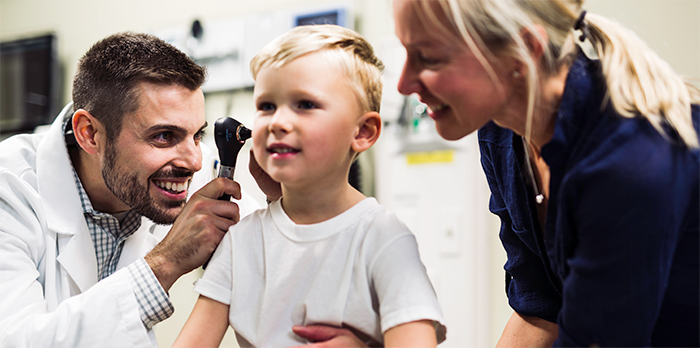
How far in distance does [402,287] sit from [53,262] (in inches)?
39.2

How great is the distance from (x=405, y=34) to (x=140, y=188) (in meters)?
0.94

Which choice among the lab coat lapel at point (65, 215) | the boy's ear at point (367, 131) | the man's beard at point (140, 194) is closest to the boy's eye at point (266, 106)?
the boy's ear at point (367, 131)

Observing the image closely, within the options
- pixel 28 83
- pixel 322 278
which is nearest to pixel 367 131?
pixel 322 278

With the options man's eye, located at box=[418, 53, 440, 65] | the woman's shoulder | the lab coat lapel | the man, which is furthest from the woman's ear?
the lab coat lapel

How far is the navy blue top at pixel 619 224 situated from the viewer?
68 centimetres

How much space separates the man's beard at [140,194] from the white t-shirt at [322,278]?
21.5 inches

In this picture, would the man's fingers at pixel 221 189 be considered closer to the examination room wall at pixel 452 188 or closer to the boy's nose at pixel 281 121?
the boy's nose at pixel 281 121

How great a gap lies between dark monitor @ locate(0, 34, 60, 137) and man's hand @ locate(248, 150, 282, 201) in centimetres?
266

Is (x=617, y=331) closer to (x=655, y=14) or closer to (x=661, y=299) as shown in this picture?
(x=661, y=299)

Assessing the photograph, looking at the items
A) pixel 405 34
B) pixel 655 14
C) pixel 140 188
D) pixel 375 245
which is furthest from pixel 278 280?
pixel 655 14

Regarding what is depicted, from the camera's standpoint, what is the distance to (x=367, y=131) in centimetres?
93

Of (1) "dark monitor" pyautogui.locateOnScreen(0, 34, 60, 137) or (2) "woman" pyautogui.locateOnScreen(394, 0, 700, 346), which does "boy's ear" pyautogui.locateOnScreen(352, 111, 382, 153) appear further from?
(1) "dark monitor" pyautogui.locateOnScreen(0, 34, 60, 137)

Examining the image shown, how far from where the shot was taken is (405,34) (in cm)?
79

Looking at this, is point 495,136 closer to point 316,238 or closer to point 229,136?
point 316,238
